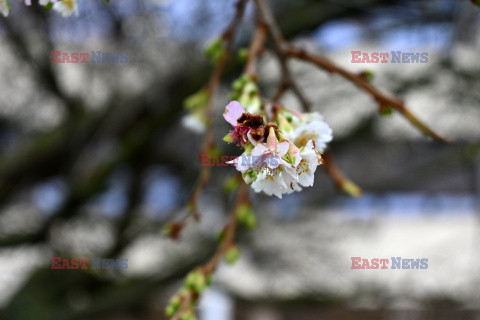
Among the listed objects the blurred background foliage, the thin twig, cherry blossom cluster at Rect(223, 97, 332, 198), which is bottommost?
cherry blossom cluster at Rect(223, 97, 332, 198)

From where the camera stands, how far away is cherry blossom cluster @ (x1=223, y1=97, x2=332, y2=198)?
1.62 feet

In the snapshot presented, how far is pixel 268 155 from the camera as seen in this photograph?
494 millimetres

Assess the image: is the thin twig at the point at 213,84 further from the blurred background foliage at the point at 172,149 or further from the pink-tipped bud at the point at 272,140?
the blurred background foliage at the point at 172,149

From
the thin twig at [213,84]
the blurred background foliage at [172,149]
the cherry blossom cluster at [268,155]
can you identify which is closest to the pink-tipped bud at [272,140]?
the cherry blossom cluster at [268,155]

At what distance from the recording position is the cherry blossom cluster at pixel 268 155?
0.49 metres

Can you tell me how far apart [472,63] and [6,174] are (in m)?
3.35

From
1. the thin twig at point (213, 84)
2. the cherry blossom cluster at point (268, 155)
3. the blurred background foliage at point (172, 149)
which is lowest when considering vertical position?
the cherry blossom cluster at point (268, 155)

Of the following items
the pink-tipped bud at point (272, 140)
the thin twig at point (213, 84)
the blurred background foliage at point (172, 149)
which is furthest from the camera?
the blurred background foliage at point (172, 149)

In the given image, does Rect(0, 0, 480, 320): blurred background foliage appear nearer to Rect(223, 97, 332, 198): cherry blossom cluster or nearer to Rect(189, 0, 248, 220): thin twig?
Rect(189, 0, 248, 220): thin twig

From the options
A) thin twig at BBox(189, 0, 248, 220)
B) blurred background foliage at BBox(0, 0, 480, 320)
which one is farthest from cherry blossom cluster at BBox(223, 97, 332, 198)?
blurred background foliage at BBox(0, 0, 480, 320)

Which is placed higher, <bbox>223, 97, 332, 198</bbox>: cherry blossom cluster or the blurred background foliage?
the blurred background foliage

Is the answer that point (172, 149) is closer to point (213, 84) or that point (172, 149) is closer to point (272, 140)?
point (213, 84)

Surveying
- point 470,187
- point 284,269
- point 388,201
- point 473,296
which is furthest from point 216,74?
point 470,187

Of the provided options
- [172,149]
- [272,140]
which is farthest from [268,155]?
[172,149]
